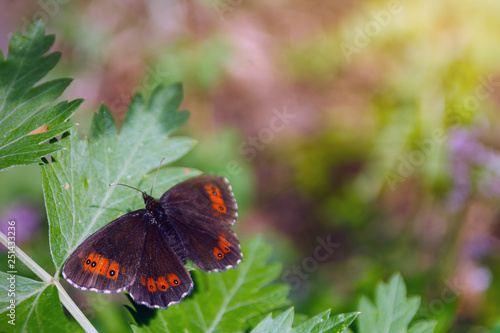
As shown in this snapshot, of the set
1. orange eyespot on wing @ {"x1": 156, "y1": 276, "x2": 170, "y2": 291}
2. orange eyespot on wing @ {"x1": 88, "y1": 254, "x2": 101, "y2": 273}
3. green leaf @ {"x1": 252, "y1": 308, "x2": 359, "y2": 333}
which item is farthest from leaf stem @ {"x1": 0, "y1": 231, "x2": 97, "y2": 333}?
green leaf @ {"x1": 252, "y1": 308, "x2": 359, "y2": 333}

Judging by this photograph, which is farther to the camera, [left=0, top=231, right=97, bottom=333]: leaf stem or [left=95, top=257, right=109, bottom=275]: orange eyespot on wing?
[left=95, top=257, right=109, bottom=275]: orange eyespot on wing

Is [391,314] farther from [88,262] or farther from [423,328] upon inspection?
[88,262]

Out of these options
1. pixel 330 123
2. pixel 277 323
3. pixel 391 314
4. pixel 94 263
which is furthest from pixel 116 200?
pixel 330 123

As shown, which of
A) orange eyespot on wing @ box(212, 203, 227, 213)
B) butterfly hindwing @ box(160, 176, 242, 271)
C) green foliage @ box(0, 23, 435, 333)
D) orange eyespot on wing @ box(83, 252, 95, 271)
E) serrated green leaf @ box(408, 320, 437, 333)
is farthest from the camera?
orange eyespot on wing @ box(212, 203, 227, 213)

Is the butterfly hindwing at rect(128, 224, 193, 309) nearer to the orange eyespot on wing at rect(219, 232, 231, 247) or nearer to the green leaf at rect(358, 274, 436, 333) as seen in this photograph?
the orange eyespot on wing at rect(219, 232, 231, 247)

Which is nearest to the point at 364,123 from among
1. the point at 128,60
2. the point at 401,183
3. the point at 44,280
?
the point at 401,183

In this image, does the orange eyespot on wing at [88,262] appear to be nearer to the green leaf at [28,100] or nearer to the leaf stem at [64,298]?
the leaf stem at [64,298]
